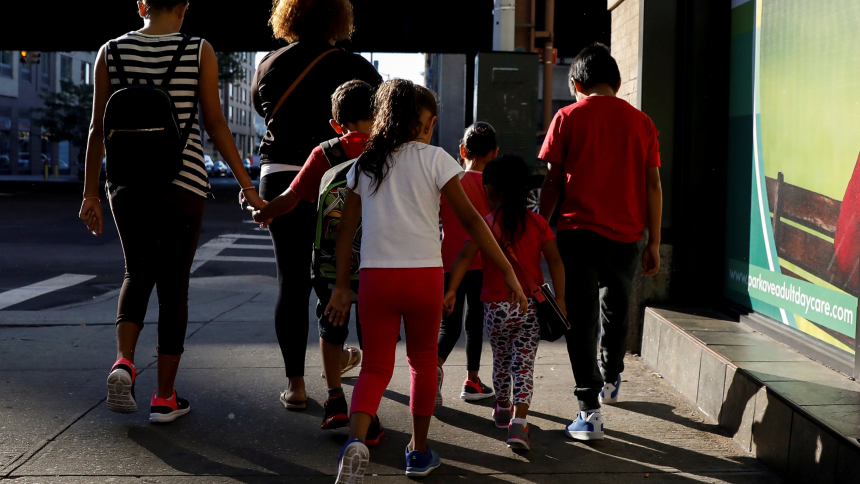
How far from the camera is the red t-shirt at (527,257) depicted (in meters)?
3.66

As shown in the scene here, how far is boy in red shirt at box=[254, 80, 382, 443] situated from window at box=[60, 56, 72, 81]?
57173mm

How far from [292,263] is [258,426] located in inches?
30.3

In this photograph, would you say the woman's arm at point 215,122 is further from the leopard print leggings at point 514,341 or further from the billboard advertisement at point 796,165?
the billboard advertisement at point 796,165

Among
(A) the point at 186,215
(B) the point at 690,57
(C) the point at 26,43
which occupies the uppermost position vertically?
(C) the point at 26,43

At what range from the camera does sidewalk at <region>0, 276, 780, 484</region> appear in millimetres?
3205

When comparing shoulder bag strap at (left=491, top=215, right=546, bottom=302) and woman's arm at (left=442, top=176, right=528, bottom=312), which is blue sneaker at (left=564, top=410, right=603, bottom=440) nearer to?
shoulder bag strap at (left=491, top=215, right=546, bottom=302)

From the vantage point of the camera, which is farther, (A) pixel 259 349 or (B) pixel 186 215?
(A) pixel 259 349

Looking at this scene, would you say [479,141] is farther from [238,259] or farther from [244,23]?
[244,23]

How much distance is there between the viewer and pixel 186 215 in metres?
3.63

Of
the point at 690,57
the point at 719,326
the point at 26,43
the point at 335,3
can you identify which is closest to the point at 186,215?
the point at 335,3

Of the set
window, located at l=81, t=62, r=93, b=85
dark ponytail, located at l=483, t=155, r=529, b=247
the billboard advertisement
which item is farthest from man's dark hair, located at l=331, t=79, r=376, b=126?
window, located at l=81, t=62, r=93, b=85

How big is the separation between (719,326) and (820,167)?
1091 mm

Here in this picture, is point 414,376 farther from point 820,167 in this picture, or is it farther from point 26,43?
point 26,43

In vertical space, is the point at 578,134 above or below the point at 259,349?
above
